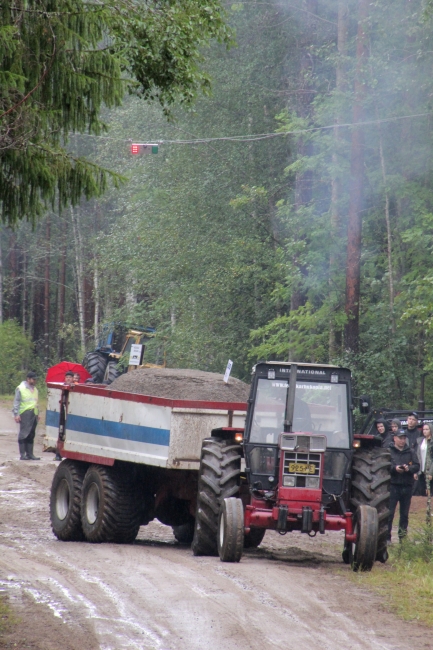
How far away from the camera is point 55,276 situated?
5672 cm

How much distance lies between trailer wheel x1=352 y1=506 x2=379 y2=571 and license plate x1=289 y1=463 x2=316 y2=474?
65 cm

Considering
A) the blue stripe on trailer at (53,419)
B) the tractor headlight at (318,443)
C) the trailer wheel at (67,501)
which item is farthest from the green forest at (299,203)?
the tractor headlight at (318,443)

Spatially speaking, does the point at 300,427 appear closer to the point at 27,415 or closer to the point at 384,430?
the point at 384,430

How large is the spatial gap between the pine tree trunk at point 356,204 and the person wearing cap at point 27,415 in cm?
729

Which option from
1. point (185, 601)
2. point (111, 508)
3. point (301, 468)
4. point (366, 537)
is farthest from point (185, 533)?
point (185, 601)

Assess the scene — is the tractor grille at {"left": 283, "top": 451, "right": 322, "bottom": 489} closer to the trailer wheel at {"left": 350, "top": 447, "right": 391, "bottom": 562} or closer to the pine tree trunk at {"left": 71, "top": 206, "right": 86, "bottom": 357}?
the trailer wheel at {"left": 350, "top": 447, "right": 391, "bottom": 562}

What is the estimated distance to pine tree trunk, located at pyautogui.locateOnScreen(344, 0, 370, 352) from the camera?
21.5 m

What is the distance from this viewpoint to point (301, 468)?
1027 cm

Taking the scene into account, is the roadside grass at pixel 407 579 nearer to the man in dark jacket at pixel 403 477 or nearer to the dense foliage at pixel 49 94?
the man in dark jacket at pixel 403 477

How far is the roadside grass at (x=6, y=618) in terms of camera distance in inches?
285

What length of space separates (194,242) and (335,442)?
17031 millimetres

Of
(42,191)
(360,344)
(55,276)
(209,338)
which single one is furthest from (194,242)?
(55,276)

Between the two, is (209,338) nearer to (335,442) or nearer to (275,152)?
(275,152)

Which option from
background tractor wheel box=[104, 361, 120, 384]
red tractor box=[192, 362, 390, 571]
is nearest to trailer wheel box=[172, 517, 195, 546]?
red tractor box=[192, 362, 390, 571]
